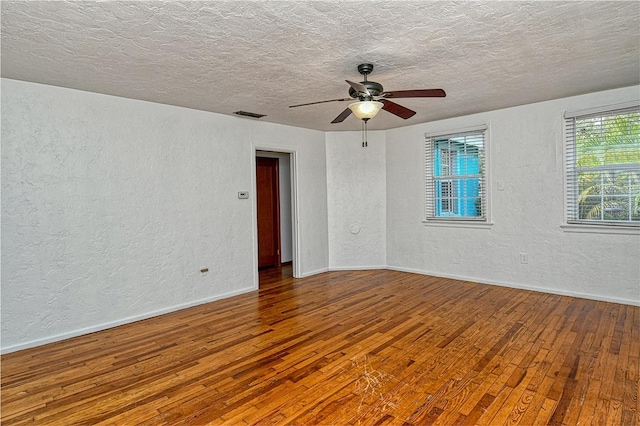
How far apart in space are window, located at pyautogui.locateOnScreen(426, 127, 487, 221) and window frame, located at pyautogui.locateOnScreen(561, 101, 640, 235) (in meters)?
0.99

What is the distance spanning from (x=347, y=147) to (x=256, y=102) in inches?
91.8

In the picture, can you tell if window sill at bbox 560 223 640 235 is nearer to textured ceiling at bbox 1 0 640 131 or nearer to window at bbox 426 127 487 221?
window at bbox 426 127 487 221

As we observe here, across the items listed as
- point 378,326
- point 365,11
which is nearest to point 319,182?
point 378,326

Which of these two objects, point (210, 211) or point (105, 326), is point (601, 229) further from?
point (105, 326)

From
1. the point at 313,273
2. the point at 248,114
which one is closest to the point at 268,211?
the point at 313,273

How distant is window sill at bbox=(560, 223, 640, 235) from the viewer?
385 cm

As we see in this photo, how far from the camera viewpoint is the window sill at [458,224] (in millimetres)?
4961

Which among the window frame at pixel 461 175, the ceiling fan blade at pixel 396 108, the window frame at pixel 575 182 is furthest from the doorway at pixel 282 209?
the window frame at pixel 575 182

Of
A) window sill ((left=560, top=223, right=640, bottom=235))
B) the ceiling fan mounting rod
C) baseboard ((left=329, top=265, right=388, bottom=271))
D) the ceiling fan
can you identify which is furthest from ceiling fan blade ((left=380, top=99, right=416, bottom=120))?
baseboard ((left=329, top=265, right=388, bottom=271))

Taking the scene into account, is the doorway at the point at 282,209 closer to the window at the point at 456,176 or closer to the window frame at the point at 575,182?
the window at the point at 456,176

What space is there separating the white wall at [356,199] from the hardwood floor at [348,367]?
1934 millimetres

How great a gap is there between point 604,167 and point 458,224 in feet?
6.13

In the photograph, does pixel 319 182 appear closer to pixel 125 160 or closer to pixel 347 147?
pixel 347 147

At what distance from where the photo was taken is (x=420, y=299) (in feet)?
14.0
